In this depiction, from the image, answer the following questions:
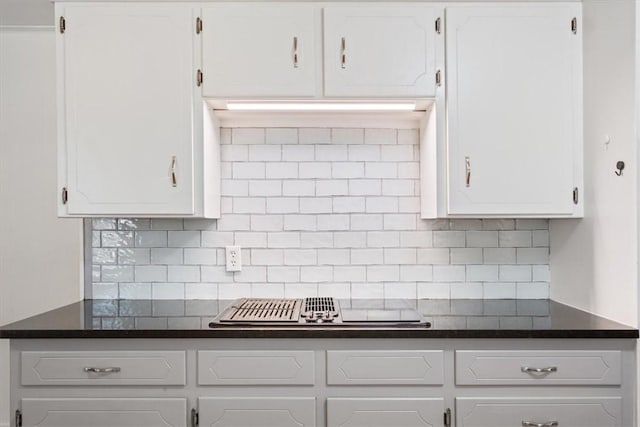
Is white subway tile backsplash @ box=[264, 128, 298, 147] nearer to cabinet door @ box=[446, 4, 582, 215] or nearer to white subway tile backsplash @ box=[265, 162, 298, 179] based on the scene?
white subway tile backsplash @ box=[265, 162, 298, 179]

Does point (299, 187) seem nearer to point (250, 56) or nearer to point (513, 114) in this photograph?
point (250, 56)

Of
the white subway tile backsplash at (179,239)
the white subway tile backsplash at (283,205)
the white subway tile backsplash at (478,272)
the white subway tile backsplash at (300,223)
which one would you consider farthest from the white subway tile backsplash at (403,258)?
the white subway tile backsplash at (179,239)

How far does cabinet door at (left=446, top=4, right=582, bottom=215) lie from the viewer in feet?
7.04

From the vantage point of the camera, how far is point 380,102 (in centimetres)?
221

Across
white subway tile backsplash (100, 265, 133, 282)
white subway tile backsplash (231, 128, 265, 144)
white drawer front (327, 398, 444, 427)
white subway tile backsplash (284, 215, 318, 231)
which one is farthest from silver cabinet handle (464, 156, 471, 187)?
white subway tile backsplash (100, 265, 133, 282)

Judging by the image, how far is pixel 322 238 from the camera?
99.7 inches

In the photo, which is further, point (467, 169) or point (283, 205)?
point (283, 205)

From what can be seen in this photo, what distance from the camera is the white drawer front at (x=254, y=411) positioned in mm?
1854

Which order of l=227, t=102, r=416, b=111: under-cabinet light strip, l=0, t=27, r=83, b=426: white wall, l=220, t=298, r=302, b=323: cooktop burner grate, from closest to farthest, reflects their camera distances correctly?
1. l=220, t=298, r=302, b=323: cooktop burner grate
2. l=227, t=102, r=416, b=111: under-cabinet light strip
3. l=0, t=27, r=83, b=426: white wall

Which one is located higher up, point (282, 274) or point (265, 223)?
point (265, 223)

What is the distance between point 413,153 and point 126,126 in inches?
51.1

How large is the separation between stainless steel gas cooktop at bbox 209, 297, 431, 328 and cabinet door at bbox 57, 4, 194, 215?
1.69 feet

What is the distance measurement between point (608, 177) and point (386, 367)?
1.09 meters

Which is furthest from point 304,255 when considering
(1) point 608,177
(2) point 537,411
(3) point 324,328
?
(1) point 608,177
